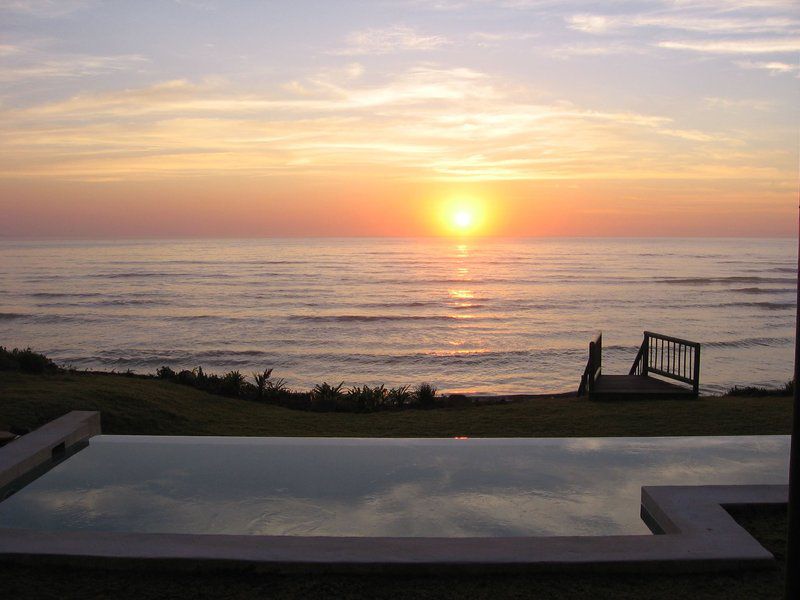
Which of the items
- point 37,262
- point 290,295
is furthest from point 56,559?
point 37,262

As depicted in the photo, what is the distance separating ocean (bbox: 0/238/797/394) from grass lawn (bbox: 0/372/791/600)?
22.6ft

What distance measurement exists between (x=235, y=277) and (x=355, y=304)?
17779mm

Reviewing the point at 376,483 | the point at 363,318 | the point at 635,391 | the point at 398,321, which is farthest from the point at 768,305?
the point at 376,483

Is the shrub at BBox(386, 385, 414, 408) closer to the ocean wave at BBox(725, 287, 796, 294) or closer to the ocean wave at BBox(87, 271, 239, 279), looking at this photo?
the ocean wave at BBox(725, 287, 796, 294)

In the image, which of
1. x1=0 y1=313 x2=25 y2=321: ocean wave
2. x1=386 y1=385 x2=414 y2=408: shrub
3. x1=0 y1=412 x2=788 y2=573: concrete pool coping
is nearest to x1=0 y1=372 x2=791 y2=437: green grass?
x1=386 y1=385 x2=414 y2=408: shrub

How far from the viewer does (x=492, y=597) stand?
374 centimetres

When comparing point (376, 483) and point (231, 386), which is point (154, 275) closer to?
point (231, 386)

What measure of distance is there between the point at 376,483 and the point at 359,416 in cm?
588

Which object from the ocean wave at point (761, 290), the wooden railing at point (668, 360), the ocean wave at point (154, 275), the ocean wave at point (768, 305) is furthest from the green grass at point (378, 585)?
the ocean wave at point (154, 275)

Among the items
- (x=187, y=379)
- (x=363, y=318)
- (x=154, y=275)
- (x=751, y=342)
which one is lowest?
(x=751, y=342)

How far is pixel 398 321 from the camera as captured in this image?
108 feet

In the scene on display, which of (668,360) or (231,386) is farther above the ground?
(668,360)

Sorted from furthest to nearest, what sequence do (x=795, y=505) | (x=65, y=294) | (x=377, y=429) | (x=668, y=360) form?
(x=65, y=294) < (x=668, y=360) < (x=377, y=429) < (x=795, y=505)

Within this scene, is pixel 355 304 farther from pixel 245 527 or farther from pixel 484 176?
pixel 484 176
